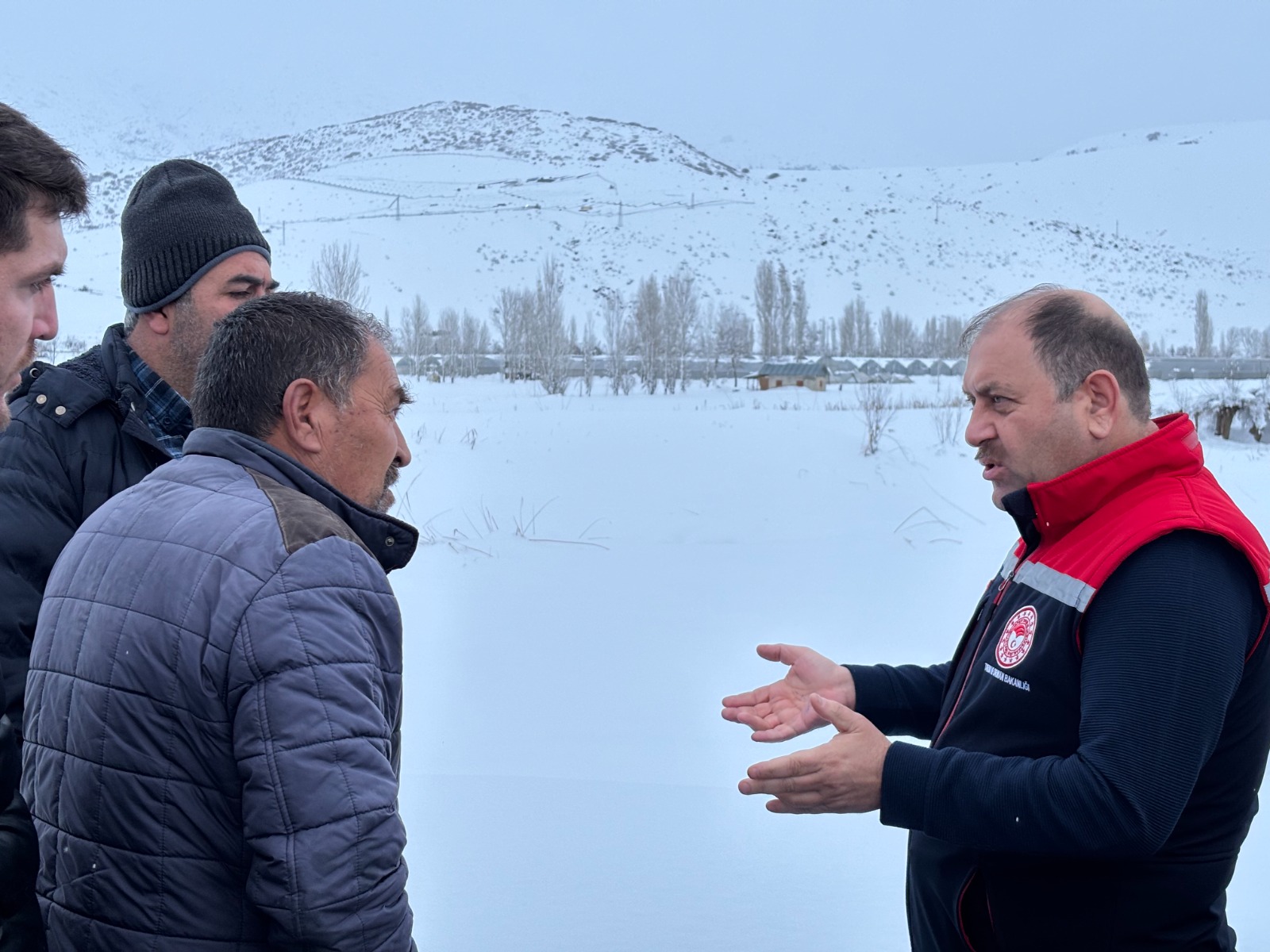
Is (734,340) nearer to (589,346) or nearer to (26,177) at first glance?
(589,346)

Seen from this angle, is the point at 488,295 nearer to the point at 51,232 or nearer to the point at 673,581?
the point at 673,581

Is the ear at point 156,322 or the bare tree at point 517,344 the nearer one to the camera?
the ear at point 156,322

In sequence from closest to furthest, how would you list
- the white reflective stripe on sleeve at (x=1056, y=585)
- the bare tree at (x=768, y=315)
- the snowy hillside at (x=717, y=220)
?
the white reflective stripe on sleeve at (x=1056, y=585) < the bare tree at (x=768, y=315) < the snowy hillside at (x=717, y=220)

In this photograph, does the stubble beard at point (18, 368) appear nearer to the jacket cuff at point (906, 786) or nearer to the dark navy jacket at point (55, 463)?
the dark navy jacket at point (55, 463)

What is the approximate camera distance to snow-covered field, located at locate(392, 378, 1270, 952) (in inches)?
150

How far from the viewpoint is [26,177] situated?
4.45ft

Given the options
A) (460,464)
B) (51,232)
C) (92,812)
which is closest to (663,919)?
(92,812)

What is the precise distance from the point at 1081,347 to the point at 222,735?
5.22 feet

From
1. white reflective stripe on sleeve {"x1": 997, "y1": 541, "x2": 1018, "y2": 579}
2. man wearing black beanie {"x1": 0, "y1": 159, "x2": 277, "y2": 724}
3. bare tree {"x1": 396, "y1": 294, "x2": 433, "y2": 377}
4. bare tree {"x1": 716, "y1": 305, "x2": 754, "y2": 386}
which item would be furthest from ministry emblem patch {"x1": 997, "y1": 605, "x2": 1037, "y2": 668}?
bare tree {"x1": 396, "y1": 294, "x2": 433, "y2": 377}

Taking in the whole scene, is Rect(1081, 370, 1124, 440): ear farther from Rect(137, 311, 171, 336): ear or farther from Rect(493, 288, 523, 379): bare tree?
Rect(493, 288, 523, 379): bare tree

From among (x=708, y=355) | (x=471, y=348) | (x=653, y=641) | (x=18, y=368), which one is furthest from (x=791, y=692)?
(x=471, y=348)

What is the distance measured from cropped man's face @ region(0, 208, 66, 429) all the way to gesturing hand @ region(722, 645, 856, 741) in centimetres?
152

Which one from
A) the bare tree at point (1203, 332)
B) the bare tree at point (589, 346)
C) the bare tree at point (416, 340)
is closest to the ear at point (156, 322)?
the bare tree at point (589, 346)

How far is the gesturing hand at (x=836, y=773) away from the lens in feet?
5.68
